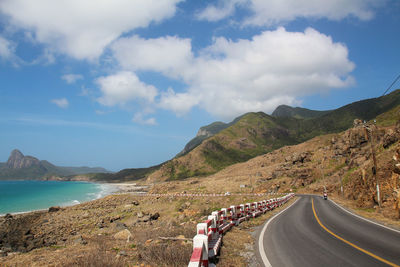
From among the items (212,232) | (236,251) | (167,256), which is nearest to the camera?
(167,256)

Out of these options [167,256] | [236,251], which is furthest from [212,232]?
[167,256]

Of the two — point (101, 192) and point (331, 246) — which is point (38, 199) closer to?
point (101, 192)

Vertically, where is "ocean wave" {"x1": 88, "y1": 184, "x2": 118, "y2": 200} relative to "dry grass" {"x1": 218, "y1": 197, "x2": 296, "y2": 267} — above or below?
below

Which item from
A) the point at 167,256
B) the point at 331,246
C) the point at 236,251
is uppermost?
the point at 167,256

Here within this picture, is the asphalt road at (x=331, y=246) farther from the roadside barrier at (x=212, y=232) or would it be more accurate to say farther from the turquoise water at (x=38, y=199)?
the turquoise water at (x=38, y=199)

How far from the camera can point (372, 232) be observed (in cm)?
1041

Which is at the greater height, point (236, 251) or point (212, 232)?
point (212, 232)

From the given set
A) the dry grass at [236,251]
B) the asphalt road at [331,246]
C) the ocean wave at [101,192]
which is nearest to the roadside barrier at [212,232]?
the dry grass at [236,251]

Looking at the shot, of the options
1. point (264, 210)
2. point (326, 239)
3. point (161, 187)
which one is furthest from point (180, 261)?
point (161, 187)

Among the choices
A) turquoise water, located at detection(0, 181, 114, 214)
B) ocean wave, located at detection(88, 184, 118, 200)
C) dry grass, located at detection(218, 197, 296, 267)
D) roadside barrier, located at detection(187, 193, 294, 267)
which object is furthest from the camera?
ocean wave, located at detection(88, 184, 118, 200)

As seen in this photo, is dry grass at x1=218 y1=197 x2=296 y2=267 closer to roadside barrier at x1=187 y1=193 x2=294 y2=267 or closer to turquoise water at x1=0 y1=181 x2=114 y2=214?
roadside barrier at x1=187 y1=193 x2=294 y2=267

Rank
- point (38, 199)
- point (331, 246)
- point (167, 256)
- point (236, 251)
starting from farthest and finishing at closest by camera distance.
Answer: point (38, 199) < point (331, 246) < point (236, 251) < point (167, 256)

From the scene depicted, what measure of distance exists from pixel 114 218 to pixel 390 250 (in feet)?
117

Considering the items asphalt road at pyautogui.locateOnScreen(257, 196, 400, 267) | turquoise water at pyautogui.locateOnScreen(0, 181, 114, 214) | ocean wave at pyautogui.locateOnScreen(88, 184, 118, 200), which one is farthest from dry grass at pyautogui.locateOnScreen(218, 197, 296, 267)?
ocean wave at pyautogui.locateOnScreen(88, 184, 118, 200)
